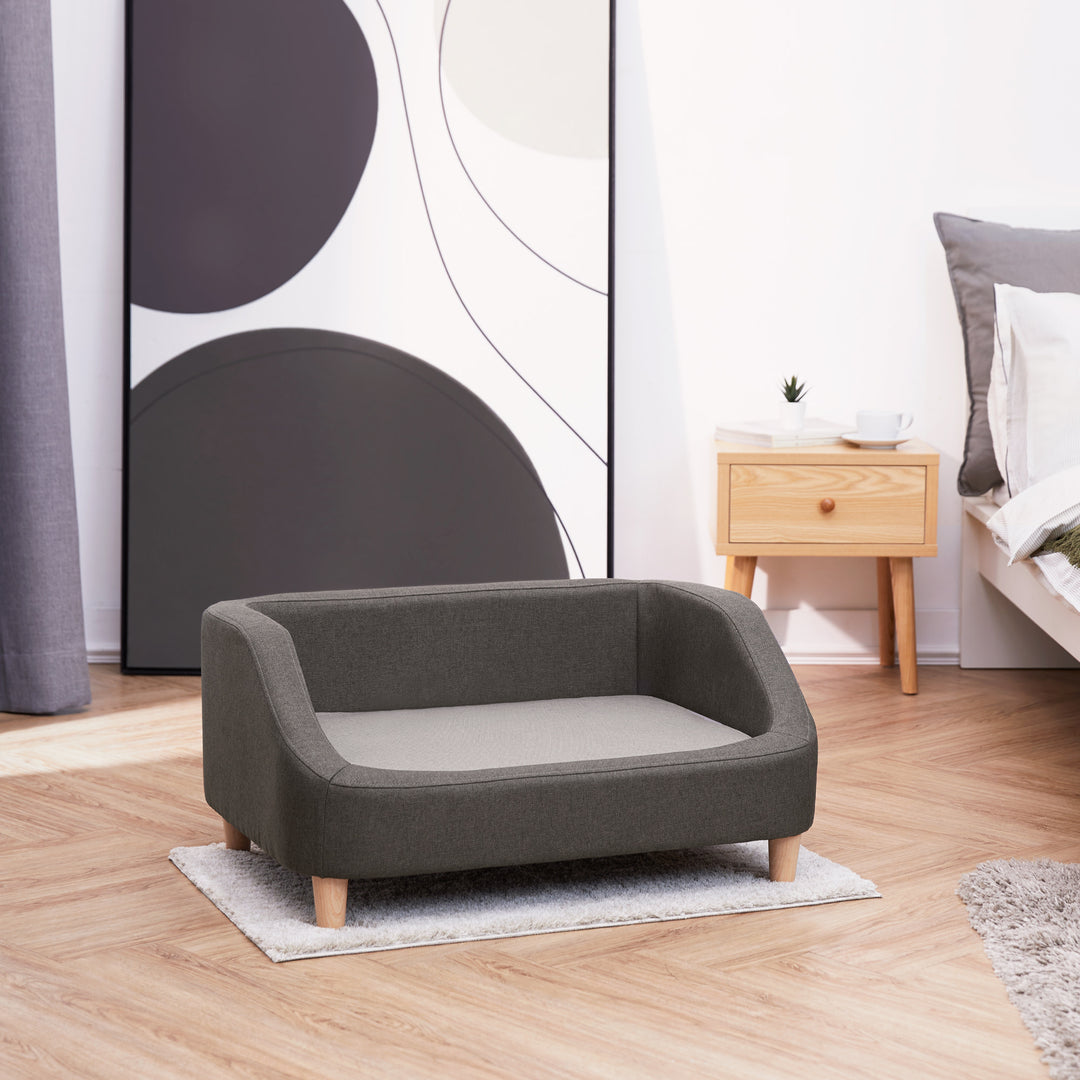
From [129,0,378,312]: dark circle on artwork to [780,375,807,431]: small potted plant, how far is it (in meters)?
1.21

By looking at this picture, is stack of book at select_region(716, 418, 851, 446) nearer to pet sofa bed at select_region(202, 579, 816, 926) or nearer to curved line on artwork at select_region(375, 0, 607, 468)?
curved line on artwork at select_region(375, 0, 607, 468)

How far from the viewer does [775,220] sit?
371 centimetres

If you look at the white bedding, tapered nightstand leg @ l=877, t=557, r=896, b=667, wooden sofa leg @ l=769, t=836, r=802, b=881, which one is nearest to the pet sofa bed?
wooden sofa leg @ l=769, t=836, r=802, b=881

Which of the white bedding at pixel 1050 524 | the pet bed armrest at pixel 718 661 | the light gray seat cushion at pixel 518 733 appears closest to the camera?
the light gray seat cushion at pixel 518 733

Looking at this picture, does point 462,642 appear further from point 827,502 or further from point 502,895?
point 827,502

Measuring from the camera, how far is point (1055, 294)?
10.6 ft

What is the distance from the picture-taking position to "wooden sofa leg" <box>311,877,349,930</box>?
74.5 inches

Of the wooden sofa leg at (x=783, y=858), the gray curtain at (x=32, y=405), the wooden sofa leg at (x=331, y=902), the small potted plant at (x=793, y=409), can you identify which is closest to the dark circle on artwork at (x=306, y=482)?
the gray curtain at (x=32, y=405)

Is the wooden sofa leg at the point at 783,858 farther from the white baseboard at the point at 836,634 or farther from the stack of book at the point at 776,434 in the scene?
the white baseboard at the point at 836,634

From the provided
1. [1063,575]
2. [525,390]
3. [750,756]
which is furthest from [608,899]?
[525,390]

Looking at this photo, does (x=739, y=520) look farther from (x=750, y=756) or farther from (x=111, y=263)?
(x=111, y=263)

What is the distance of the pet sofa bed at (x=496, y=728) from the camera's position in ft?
6.16

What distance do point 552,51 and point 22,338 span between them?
A: 148 cm

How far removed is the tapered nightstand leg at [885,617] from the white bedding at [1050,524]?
26.1 inches
